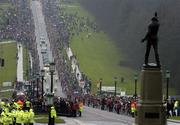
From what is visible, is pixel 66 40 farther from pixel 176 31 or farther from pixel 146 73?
pixel 146 73

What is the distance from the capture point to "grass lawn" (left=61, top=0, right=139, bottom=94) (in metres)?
130

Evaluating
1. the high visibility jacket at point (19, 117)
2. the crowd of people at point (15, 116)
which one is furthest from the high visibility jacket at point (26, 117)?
the high visibility jacket at point (19, 117)

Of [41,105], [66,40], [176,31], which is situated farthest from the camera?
[66,40]

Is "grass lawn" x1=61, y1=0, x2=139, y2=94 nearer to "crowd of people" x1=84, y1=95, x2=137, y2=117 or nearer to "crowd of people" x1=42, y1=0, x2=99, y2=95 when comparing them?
"crowd of people" x1=42, y1=0, x2=99, y2=95

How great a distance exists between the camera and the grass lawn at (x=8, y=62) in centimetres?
13012

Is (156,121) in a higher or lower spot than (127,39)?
lower

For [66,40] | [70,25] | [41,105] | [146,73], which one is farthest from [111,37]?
[146,73]

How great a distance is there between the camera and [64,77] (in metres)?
129

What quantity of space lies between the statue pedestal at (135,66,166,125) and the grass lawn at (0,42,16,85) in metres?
91.5

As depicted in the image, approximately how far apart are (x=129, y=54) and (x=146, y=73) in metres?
102

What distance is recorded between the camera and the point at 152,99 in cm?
3497

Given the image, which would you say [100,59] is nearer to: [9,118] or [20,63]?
[20,63]

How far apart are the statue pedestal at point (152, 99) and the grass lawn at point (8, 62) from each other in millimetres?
91467

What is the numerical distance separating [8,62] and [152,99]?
358ft
